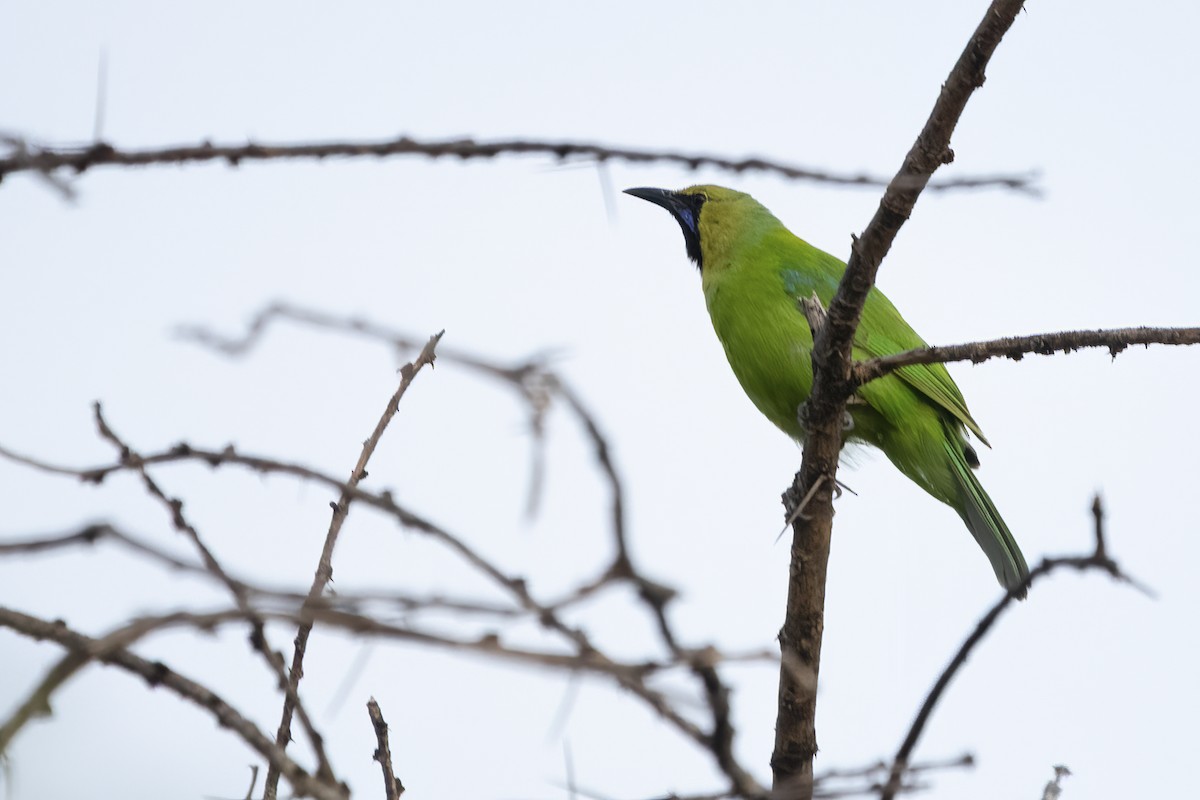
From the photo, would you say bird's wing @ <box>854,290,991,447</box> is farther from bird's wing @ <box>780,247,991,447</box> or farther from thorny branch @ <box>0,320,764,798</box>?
thorny branch @ <box>0,320,764,798</box>

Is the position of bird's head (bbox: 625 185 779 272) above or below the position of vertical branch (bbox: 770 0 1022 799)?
above

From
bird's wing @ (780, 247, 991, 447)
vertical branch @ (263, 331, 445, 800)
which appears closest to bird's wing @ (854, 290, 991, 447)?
bird's wing @ (780, 247, 991, 447)

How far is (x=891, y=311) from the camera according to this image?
619 centimetres

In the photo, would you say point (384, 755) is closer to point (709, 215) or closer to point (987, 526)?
point (987, 526)

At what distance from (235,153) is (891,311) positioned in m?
5.05

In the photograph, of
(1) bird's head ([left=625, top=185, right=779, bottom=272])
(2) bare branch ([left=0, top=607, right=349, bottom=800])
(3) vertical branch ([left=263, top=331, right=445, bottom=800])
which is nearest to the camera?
(2) bare branch ([left=0, top=607, right=349, bottom=800])

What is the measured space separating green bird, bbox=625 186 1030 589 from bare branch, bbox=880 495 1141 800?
343 centimetres

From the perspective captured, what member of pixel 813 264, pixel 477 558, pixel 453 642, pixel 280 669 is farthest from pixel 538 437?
pixel 813 264

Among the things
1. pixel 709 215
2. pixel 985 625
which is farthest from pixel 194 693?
pixel 709 215

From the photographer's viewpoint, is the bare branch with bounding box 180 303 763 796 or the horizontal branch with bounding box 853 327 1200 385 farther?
the horizontal branch with bounding box 853 327 1200 385

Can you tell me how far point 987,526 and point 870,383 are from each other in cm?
91

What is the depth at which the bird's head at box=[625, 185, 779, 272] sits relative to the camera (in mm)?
6895

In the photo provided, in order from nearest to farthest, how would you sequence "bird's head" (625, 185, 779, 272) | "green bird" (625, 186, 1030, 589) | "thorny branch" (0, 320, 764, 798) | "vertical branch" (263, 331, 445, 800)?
1. "thorny branch" (0, 320, 764, 798)
2. "vertical branch" (263, 331, 445, 800)
3. "green bird" (625, 186, 1030, 589)
4. "bird's head" (625, 185, 779, 272)

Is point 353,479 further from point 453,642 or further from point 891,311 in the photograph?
point 891,311
